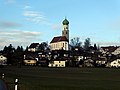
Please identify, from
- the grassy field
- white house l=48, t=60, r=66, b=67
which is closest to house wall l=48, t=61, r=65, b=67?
white house l=48, t=60, r=66, b=67

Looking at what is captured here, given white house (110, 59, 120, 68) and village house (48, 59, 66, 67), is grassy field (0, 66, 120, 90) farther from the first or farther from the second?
white house (110, 59, 120, 68)

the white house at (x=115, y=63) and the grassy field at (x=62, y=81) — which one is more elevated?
Answer: the white house at (x=115, y=63)

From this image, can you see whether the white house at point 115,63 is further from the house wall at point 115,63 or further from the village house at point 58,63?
the village house at point 58,63

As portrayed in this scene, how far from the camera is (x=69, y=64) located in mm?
182875

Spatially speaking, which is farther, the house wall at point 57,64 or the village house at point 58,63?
the house wall at point 57,64

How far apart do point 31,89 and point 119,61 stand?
173895mm

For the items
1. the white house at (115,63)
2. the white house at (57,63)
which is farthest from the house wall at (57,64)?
the white house at (115,63)

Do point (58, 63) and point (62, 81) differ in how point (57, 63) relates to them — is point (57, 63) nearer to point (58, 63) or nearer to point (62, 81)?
point (58, 63)

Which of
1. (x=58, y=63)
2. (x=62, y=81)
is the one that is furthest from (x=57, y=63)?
(x=62, y=81)

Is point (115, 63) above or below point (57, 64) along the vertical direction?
above

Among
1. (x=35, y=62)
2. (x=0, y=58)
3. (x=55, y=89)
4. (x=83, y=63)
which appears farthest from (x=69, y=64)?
(x=55, y=89)

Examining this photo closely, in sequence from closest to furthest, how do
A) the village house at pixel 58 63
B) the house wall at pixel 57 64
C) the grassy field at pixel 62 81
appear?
1. the grassy field at pixel 62 81
2. the village house at pixel 58 63
3. the house wall at pixel 57 64

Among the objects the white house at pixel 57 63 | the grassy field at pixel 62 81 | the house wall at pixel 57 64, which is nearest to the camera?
the grassy field at pixel 62 81

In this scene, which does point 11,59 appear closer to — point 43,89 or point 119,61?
point 119,61
